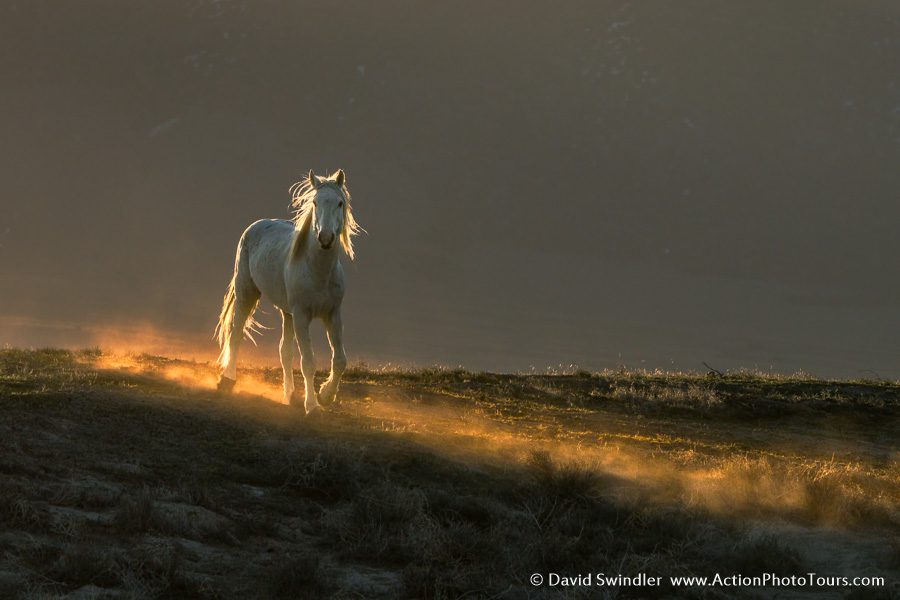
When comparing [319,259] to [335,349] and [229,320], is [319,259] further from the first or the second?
[229,320]

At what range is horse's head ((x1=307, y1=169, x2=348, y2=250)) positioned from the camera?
12594 millimetres

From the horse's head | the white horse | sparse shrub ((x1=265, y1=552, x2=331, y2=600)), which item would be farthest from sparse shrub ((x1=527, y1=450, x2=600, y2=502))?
the horse's head

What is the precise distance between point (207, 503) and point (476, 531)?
2.25 meters

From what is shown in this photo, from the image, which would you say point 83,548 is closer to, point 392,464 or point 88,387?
point 392,464

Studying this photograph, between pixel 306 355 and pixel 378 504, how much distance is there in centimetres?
490

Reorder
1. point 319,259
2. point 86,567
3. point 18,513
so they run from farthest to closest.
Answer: point 319,259 < point 18,513 < point 86,567

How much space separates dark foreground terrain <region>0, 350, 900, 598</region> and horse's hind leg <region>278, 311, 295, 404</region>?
55 cm

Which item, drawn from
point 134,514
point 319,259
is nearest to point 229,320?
point 319,259

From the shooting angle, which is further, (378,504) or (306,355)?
(306,355)

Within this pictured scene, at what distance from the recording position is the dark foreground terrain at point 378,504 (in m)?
7.76

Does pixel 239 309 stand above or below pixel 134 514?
above

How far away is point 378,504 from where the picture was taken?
926 centimetres

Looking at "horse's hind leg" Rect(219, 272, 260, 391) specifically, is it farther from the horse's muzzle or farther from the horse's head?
the horse's muzzle

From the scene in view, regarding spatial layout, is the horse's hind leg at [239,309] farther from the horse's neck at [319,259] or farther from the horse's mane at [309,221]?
the horse's neck at [319,259]
